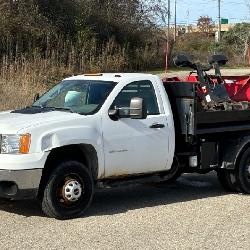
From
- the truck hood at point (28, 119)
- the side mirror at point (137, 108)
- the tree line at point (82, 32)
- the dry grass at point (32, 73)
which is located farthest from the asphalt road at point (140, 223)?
the tree line at point (82, 32)

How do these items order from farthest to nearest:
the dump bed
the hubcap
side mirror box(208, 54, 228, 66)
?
side mirror box(208, 54, 228, 66) < the dump bed < the hubcap

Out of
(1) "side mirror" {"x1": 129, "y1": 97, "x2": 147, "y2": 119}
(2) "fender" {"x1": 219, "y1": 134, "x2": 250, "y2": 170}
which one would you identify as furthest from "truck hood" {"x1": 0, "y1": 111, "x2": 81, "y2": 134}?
(2) "fender" {"x1": 219, "y1": 134, "x2": 250, "y2": 170}

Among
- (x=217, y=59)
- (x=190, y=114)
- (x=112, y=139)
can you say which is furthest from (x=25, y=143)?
(x=217, y=59)

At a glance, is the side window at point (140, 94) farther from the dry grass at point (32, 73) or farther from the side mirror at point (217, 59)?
the dry grass at point (32, 73)

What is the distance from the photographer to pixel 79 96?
812 cm

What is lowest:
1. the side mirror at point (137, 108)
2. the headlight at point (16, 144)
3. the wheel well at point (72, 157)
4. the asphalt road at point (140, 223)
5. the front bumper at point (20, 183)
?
the asphalt road at point (140, 223)

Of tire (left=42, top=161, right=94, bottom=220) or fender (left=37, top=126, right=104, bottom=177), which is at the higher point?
fender (left=37, top=126, right=104, bottom=177)

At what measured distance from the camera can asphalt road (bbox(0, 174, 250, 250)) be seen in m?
6.32

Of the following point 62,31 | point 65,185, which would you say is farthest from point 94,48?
point 65,185

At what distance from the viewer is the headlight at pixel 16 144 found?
7.00m

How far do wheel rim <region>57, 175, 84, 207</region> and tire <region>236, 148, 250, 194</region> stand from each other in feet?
8.84

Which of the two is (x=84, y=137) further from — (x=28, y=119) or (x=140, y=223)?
(x=140, y=223)

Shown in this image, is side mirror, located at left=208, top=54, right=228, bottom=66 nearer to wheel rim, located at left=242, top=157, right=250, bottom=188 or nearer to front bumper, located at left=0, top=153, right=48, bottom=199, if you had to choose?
wheel rim, located at left=242, top=157, right=250, bottom=188

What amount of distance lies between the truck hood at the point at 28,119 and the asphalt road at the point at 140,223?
112 centimetres
